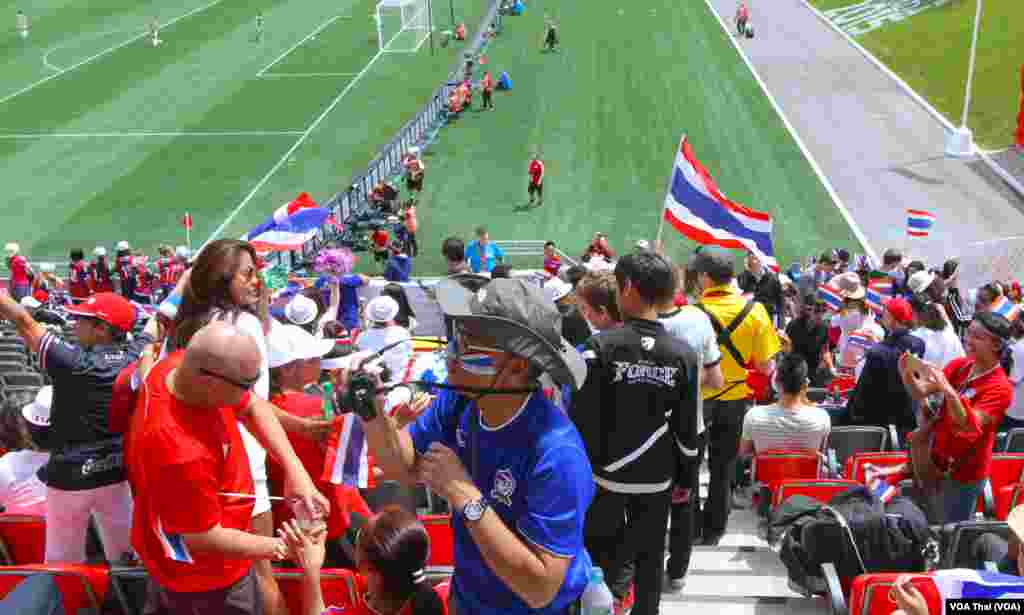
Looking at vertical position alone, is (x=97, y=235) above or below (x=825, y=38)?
below

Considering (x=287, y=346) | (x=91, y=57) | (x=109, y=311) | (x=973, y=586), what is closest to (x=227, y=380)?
(x=287, y=346)

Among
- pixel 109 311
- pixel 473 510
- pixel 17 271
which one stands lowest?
pixel 17 271

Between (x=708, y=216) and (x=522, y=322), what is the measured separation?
7.68m

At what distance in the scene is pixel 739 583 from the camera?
20.2 ft

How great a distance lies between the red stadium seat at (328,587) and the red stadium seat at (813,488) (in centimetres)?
283

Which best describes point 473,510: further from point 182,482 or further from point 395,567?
point 182,482

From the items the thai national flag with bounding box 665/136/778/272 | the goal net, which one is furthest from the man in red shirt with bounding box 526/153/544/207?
the goal net

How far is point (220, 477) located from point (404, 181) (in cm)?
2342

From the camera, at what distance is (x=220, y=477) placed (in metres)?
3.84

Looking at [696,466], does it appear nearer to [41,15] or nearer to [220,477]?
[220,477]

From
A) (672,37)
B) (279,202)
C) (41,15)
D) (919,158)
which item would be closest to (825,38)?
(672,37)

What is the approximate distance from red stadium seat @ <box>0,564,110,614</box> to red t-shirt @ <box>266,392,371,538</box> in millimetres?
784

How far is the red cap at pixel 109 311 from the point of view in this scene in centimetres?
520

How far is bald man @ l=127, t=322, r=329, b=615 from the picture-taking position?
11.8ft
